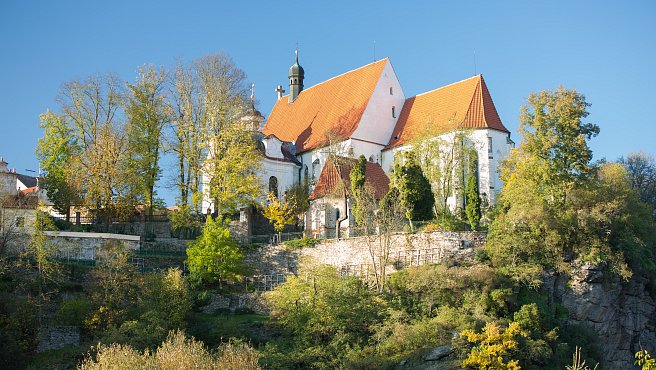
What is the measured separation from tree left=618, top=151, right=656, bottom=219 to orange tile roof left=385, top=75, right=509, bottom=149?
11.3m

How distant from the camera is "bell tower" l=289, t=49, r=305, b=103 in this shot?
212ft

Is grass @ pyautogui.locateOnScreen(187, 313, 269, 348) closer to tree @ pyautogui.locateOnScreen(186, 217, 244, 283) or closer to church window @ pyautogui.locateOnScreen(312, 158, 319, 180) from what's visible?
tree @ pyautogui.locateOnScreen(186, 217, 244, 283)

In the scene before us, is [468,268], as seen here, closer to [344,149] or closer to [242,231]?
[242,231]

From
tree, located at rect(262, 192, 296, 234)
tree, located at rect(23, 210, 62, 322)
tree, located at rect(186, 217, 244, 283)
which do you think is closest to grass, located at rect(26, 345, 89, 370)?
tree, located at rect(23, 210, 62, 322)

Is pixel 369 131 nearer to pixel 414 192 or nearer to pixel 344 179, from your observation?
pixel 344 179

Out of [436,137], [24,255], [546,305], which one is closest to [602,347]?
[546,305]

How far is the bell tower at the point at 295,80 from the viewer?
64750 mm

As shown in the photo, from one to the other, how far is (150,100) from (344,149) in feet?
40.0

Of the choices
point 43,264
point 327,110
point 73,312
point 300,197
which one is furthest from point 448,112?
point 73,312

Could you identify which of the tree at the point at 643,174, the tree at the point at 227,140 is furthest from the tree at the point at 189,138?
the tree at the point at 643,174

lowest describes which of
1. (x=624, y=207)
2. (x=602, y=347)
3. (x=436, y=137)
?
(x=602, y=347)

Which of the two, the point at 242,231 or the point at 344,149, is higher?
the point at 344,149

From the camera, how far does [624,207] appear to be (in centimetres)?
3831

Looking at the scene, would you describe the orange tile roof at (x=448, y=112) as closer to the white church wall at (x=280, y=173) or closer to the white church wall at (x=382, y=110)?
the white church wall at (x=382, y=110)
